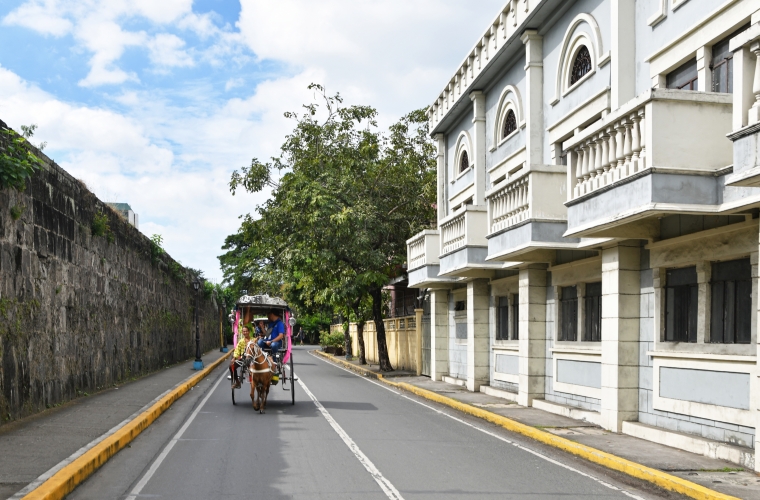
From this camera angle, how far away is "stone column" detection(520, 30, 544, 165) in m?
17.5

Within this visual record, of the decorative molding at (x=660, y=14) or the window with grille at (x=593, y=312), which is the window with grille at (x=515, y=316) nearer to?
the window with grille at (x=593, y=312)

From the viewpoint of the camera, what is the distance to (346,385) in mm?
25016

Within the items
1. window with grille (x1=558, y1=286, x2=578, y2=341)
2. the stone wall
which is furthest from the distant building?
window with grille (x1=558, y1=286, x2=578, y2=341)

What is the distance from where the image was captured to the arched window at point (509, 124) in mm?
19953

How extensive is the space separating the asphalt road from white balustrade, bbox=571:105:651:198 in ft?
13.2

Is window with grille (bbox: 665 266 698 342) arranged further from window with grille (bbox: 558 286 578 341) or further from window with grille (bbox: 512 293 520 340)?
window with grille (bbox: 512 293 520 340)

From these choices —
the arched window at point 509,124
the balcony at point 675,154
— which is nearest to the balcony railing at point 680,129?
the balcony at point 675,154

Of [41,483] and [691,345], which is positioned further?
[691,345]

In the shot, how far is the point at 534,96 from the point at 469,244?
14.2ft

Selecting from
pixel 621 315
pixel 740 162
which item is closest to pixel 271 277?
pixel 621 315

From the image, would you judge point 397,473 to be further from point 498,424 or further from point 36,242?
point 36,242

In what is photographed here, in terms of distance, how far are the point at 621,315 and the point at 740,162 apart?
16.1 ft

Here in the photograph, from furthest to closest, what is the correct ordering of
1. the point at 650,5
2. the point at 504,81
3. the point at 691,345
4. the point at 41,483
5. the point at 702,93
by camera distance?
the point at 504,81, the point at 650,5, the point at 691,345, the point at 702,93, the point at 41,483

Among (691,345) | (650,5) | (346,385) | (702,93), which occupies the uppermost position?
(650,5)
